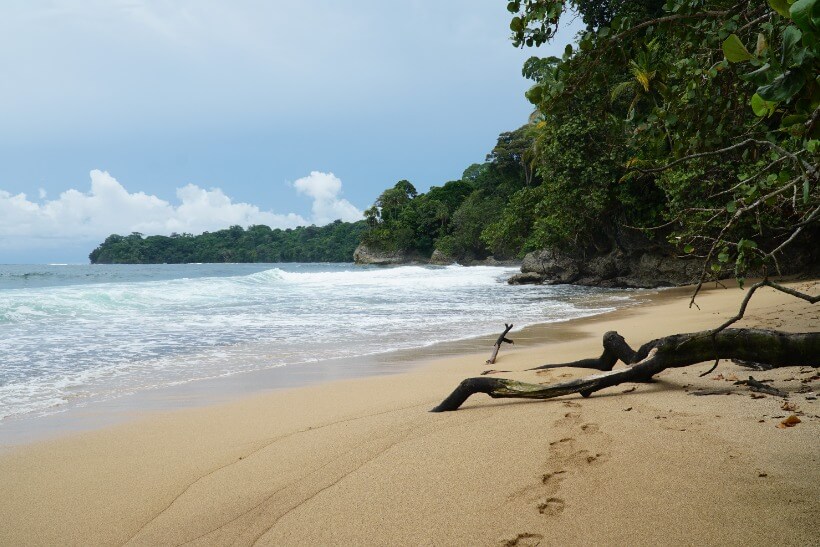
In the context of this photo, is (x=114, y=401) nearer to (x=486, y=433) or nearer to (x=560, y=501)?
(x=486, y=433)

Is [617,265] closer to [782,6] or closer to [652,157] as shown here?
[652,157]

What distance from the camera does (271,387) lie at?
5871 millimetres

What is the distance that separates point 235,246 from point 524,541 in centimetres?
11956

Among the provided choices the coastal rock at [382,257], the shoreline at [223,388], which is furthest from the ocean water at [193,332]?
the coastal rock at [382,257]

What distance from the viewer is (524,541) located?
1.99 metres

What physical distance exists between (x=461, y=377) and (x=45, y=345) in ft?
23.4

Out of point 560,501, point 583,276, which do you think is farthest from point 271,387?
point 583,276

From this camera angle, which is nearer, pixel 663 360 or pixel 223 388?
pixel 663 360

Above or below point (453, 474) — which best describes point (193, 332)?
below

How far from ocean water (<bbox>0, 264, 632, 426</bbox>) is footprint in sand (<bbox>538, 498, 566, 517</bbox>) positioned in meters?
4.72

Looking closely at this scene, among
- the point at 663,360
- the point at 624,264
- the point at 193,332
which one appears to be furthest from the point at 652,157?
the point at 624,264

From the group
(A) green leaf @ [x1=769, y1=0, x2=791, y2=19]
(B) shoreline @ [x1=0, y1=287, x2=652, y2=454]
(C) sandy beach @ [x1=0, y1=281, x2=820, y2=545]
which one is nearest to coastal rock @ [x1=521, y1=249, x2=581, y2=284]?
(B) shoreline @ [x1=0, y1=287, x2=652, y2=454]

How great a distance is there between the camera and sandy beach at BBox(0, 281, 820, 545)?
2.09 m

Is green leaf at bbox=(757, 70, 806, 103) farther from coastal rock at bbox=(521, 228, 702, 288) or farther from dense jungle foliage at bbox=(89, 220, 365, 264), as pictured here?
dense jungle foliage at bbox=(89, 220, 365, 264)
